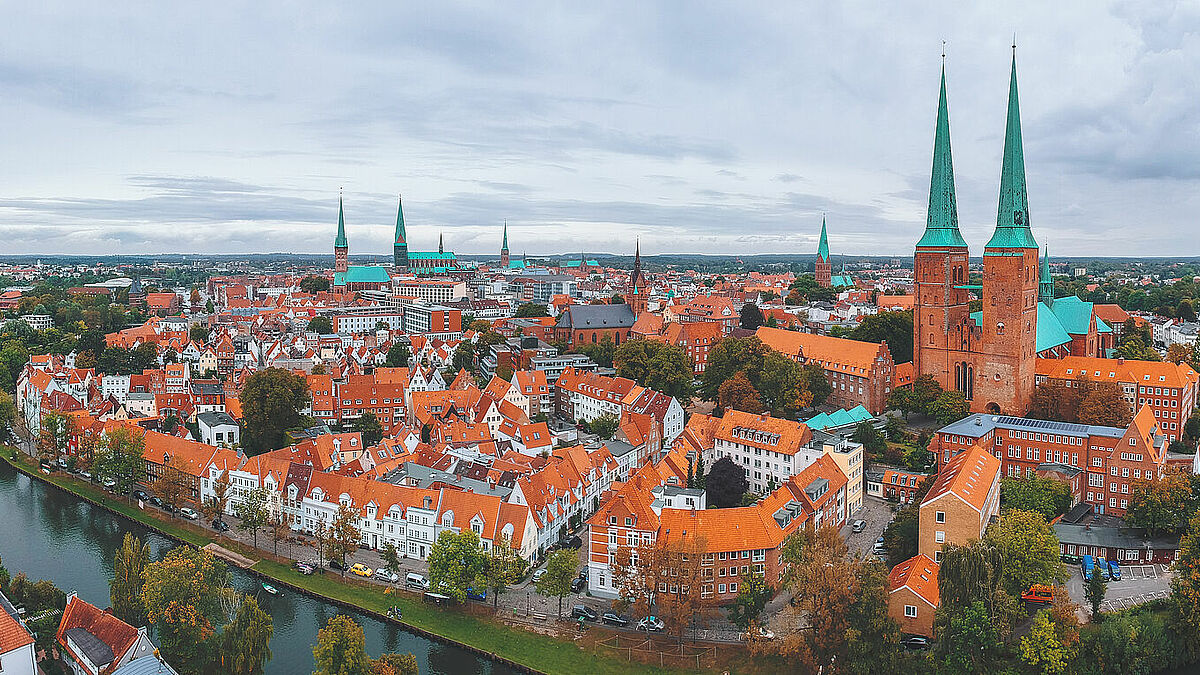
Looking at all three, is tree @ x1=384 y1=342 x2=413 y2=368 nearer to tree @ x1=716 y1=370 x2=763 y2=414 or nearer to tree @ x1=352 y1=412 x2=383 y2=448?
tree @ x1=352 y1=412 x2=383 y2=448

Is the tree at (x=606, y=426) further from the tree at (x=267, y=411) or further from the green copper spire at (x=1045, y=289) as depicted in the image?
the green copper spire at (x=1045, y=289)

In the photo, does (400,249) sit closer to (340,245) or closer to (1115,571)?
(340,245)

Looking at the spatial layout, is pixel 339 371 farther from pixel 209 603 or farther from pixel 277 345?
pixel 209 603

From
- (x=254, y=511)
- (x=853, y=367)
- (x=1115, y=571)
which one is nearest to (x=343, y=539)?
(x=254, y=511)

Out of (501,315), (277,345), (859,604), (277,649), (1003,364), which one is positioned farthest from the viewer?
(501,315)

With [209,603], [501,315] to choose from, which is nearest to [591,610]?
[209,603]

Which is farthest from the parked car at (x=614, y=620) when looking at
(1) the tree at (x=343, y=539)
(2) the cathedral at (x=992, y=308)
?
(2) the cathedral at (x=992, y=308)

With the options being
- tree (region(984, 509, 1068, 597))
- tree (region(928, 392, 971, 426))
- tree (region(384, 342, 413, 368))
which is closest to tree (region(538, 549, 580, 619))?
tree (region(984, 509, 1068, 597))
